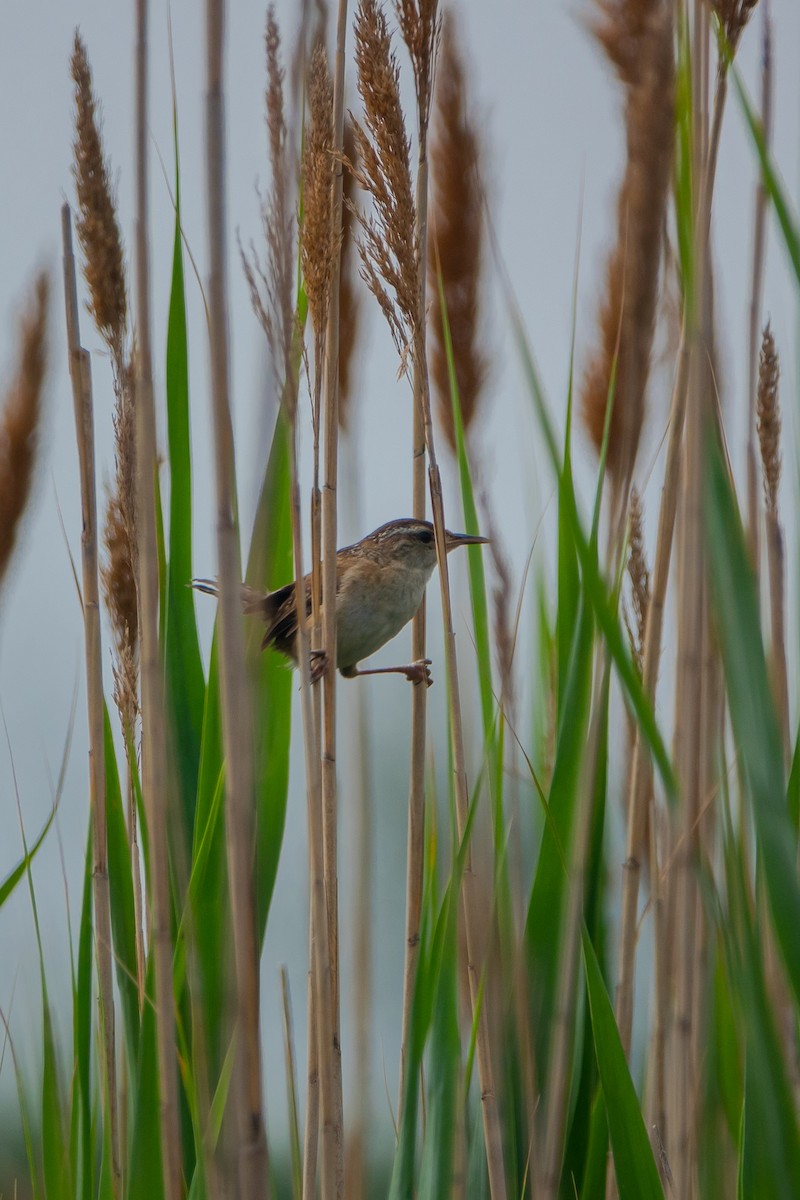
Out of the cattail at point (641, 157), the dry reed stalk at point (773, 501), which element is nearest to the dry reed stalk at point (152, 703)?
the cattail at point (641, 157)

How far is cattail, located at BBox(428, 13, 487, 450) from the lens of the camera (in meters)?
1.51

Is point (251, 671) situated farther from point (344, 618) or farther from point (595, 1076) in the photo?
point (344, 618)

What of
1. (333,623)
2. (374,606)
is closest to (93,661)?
(333,623)

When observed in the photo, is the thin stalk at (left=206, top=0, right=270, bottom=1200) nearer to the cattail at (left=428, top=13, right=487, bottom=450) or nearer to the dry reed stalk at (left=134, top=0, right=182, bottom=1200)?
the dry reed stalk at (left=134, top=0, right=182, bottom=1200)

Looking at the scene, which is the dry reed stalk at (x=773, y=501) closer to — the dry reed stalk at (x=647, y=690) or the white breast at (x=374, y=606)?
the dry reed stalk at (x=647, y=690)

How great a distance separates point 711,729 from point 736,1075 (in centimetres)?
46

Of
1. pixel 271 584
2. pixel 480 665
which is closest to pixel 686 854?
pixel 480 665

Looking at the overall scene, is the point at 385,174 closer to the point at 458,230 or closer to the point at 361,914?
the point at 458,230

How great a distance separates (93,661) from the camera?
1559mm

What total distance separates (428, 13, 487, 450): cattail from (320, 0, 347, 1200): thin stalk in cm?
13

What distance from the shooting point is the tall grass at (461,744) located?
1070 mm

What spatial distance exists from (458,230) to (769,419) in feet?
1.63

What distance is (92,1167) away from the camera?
148 cm

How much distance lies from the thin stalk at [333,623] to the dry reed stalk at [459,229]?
133 mm
